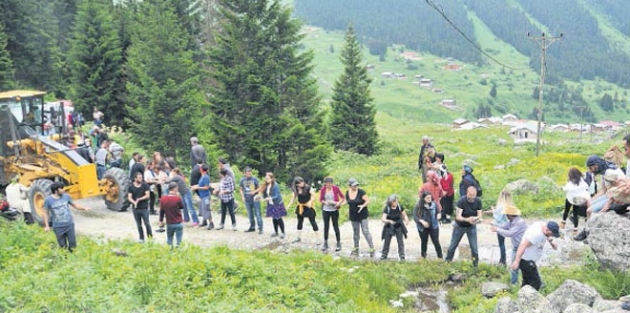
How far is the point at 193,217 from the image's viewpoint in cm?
1673

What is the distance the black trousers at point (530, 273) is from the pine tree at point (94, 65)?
30.6 meters

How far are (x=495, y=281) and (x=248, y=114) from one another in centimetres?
1359

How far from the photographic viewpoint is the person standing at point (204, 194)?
1605 centimetres

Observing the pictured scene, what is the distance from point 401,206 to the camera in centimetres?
1508

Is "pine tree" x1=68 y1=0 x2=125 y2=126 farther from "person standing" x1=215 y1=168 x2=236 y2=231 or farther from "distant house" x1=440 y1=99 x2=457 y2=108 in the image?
"distant house" x1=440 y1=99 x2=457 y2=108

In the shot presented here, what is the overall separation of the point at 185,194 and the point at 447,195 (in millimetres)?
7084

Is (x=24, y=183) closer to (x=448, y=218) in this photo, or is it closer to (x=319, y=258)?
(x=319, y=258)

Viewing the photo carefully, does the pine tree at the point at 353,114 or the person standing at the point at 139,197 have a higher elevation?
the pine tree at the point at 353,114

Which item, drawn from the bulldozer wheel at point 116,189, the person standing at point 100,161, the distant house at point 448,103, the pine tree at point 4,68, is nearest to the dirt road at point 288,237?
the bulldozer wheel at point 116,189

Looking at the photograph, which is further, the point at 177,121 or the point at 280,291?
the point at 177,121

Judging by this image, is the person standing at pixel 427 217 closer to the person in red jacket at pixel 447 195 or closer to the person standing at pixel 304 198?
the person standing at pixel 304 198

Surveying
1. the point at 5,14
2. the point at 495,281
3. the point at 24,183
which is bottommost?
the point at 495,281

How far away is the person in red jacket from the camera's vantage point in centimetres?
1633

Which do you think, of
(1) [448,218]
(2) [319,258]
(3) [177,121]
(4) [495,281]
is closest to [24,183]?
(3) [177,121]
